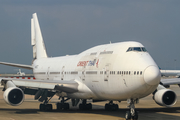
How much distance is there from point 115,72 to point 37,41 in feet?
70.0

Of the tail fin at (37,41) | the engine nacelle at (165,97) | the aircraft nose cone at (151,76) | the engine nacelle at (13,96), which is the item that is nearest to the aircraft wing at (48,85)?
the engine nacelle at (13,96)

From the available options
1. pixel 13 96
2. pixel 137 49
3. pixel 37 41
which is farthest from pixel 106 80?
pixel 37 41

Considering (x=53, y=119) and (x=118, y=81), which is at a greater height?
(x=118, y=81)

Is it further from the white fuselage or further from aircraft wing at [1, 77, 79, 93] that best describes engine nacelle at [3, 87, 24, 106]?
the white fuselage

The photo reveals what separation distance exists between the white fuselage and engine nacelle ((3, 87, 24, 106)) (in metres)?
4.15

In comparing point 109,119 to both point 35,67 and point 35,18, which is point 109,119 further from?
point 35,18

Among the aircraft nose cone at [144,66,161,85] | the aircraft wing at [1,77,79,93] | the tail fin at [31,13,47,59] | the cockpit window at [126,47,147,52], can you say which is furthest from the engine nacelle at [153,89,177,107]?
the tail fin at [31,13,47,59]

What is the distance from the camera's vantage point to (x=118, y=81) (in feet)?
63.7

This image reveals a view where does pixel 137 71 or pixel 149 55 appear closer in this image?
pixel 137 71

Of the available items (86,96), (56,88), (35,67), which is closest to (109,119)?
(86,96)

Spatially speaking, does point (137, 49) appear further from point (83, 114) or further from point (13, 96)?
point (13, 96)

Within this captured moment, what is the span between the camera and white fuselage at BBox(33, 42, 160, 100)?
1792cm

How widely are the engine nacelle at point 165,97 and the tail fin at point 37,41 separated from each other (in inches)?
742

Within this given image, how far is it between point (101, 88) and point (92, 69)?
6.63 ft
